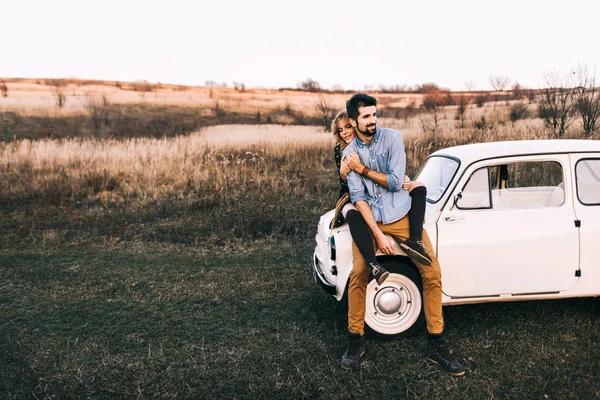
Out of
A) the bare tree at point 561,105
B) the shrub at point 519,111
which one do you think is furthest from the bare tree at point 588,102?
the shrub at point 519,111

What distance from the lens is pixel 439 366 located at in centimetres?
377

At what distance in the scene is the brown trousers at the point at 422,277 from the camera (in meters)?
3.74

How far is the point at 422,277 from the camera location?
3787 millimetres

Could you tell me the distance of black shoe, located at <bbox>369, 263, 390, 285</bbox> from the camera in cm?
364

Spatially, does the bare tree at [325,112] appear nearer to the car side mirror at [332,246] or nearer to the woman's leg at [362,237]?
the car side mirror at [332,246]

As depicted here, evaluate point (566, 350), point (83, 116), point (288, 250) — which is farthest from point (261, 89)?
point (566, 350)

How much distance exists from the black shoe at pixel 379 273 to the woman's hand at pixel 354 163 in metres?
0.76

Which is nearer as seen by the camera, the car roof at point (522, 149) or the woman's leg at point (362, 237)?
the woman's leg at point (362, 237)

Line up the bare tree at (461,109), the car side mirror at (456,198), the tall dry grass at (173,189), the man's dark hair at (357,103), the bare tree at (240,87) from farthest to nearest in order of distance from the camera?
1. the bare tree at (240,87)
2. the bare tree at (461,109)
3. the tall dry grass at (173,189)
4. the car side mirror at (456,198)
5. the man's dark hair at (357,103)

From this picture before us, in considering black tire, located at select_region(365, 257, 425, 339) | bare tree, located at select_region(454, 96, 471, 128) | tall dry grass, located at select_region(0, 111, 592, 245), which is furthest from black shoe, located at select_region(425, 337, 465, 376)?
bare tree, located at select_region(454, 96, 471, 128)

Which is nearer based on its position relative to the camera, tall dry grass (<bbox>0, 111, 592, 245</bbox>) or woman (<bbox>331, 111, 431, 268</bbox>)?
woman (<bbox>331, 111, 431, 268</bbox>)

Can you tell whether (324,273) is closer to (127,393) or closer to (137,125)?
(127,393)

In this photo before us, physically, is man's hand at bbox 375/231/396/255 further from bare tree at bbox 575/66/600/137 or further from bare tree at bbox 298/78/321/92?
bare tree at bbox 298/78/321/92

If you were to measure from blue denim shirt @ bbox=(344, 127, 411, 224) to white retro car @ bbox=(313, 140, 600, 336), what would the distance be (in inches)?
14.6
